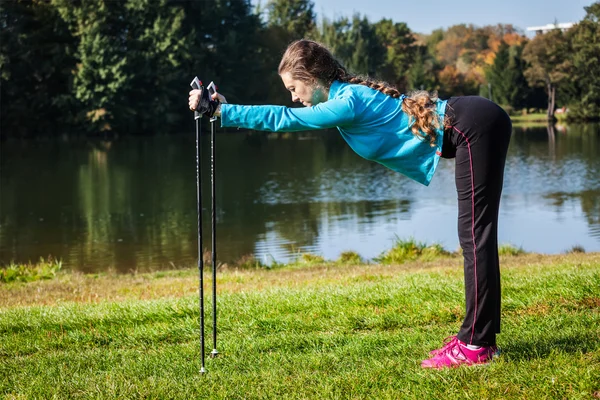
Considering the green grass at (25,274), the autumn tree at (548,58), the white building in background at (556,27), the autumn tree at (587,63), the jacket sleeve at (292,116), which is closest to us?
the jacket sleeve at (292,116)

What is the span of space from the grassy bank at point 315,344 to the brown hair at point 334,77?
1.46m

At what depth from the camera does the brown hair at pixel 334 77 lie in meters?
4.53

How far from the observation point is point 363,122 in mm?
4617

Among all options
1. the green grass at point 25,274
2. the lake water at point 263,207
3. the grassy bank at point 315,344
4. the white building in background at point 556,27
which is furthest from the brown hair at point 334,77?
the white building in background at point 556,27

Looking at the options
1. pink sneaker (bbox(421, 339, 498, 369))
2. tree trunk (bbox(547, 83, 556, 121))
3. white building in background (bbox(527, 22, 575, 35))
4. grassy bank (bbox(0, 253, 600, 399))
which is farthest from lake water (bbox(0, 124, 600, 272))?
white building in background (bbox(527, 22, 575, 35))

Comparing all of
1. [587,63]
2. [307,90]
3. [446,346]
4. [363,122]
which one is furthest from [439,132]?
[587,63]

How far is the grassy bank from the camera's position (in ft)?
14.1

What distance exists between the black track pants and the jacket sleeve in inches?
25.6

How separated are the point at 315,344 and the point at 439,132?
69.4 inches

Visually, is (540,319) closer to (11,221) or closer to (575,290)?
(575,290)

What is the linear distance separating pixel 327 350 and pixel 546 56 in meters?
72.2

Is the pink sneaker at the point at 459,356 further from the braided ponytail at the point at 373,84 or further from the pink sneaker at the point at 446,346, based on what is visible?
the braided ponytail at the point at 373,84

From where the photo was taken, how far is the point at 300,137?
6081 centimetres

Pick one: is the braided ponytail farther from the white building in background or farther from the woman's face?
the white building in background
